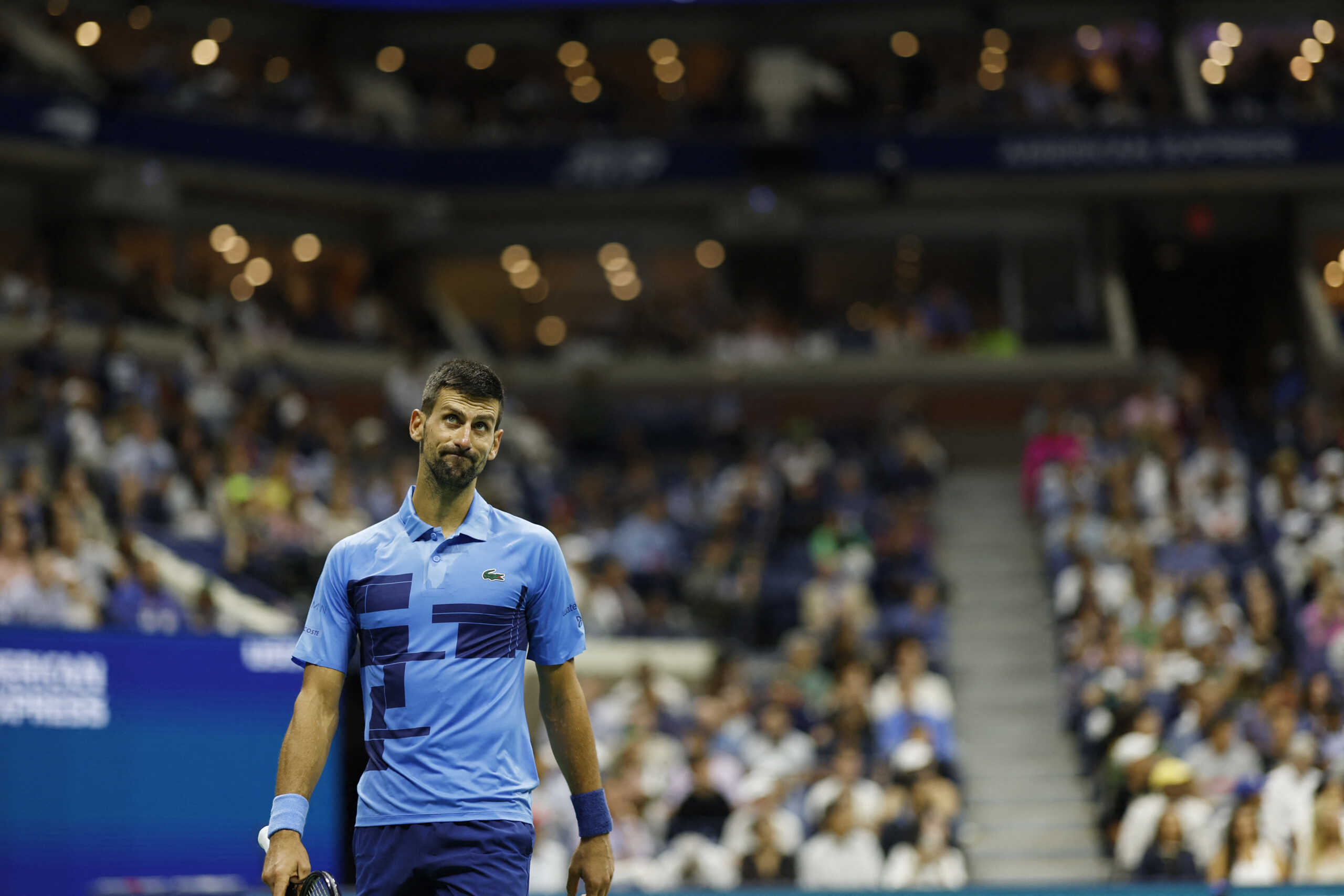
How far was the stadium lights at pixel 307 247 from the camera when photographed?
26.1 m

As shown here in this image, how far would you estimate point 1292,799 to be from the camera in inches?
445

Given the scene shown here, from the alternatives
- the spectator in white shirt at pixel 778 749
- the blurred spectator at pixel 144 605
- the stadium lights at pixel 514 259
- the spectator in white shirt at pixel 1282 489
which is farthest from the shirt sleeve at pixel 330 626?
the stadium lights at pixel 514 259

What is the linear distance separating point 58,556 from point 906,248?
15886mm

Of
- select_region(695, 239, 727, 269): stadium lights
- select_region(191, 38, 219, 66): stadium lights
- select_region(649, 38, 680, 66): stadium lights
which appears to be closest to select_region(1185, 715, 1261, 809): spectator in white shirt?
select_region(695, 239, 727, 269): stadium lights

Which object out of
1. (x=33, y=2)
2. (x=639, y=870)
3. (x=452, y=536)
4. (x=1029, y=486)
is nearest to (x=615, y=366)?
(x=1029, y=486)

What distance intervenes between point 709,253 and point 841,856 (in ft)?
53.3

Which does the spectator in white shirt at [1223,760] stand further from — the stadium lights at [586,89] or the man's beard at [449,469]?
the stadium lights at [586,89]

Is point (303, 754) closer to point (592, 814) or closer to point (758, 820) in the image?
point (592, 814)

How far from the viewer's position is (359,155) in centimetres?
2486

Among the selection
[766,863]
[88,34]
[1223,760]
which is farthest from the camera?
[88,34]

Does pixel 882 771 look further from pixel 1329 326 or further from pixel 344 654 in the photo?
pixel 1329 326

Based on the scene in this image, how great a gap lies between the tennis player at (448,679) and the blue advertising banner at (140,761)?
6.44 meters

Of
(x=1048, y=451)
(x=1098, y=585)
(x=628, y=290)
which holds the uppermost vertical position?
(x=628, y=290)

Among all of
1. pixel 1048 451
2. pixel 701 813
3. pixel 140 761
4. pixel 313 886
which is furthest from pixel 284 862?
pixel 1048 451
